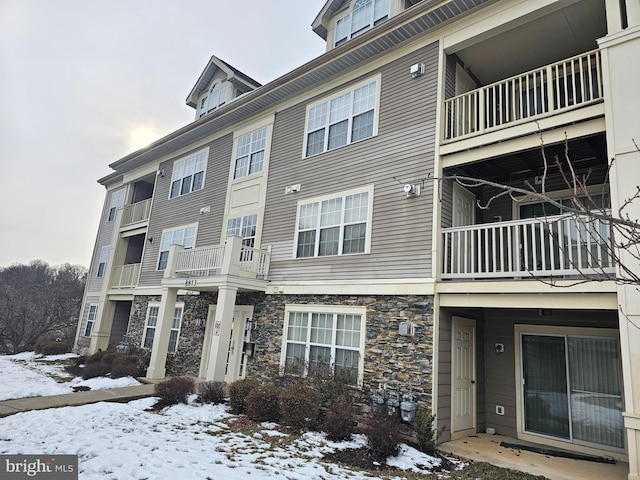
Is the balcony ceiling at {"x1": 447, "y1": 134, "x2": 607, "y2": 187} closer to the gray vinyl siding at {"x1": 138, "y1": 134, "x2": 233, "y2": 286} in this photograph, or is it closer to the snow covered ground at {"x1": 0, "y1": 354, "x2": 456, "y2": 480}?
the snow covered ground at {"x1": 0, "y1": 354, "x2": 456, "y2": 480}

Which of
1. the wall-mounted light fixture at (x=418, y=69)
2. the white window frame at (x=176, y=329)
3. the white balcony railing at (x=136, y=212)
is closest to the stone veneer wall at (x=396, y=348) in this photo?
the wall-mounted light fixture at (x=418, y=69)

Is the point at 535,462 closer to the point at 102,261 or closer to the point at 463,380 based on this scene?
the point at 463,380

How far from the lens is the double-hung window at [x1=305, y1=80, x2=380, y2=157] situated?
10.4 metres

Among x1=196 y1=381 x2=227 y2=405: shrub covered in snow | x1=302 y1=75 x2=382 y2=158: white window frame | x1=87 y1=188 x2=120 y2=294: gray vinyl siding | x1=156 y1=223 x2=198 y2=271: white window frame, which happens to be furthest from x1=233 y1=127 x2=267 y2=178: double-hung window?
x1=87 y1=188 x2=120 y2=294: gray vinyl siding

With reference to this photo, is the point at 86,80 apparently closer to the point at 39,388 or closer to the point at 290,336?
the point at 39,388

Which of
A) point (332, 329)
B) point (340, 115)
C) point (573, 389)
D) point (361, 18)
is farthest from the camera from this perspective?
point (361, 18)

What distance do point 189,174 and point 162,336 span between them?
6.87 meters

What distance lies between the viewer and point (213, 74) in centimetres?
1744

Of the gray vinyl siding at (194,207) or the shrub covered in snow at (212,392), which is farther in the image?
the gray vinyl siding at (194,207)

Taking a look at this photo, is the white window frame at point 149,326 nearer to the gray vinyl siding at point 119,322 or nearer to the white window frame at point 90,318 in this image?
the gray vinyl siding at point 119,322

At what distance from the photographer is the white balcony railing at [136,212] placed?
1887 centimetres

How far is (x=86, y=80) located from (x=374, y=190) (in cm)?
1293

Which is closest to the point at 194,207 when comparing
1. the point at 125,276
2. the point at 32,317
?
the point at 125,276

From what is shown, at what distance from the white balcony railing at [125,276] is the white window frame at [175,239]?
221 centimetres
